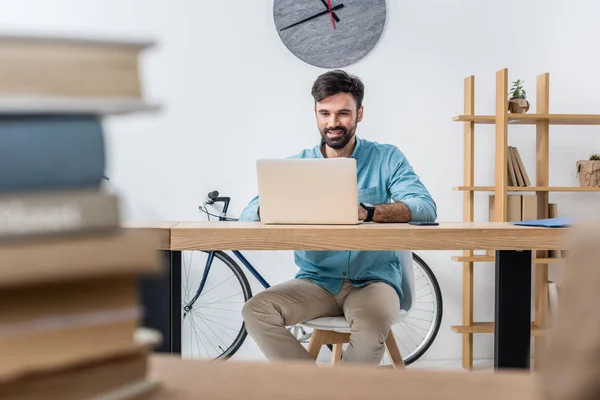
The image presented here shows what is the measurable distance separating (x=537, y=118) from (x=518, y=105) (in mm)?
121

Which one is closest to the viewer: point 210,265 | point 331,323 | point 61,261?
point 61,261

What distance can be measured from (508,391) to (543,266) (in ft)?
11.7

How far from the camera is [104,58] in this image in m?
0.32

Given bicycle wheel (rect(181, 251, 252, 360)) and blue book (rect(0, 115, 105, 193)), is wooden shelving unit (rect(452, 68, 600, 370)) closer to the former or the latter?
bicycle wheel (rect(181, 251, 252, 360))

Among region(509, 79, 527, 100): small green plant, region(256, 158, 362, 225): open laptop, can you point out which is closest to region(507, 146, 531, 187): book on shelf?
region(509, 79, 527, 100): small green plant

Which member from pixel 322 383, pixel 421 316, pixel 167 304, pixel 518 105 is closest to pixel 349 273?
pixel 167 304

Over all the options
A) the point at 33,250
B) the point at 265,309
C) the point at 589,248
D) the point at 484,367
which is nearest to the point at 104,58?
the point at 33,250

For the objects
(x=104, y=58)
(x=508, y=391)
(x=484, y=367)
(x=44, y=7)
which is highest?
(x=44, y=7)

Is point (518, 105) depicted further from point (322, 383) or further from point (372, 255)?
point (322, 383)

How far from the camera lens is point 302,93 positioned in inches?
152

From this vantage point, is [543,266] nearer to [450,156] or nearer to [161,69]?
[450,156]

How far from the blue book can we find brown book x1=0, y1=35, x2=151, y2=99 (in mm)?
13

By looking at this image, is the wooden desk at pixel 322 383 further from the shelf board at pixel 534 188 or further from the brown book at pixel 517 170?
the brown book at pixel 517 170

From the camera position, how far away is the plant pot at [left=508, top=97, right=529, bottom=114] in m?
3.62
